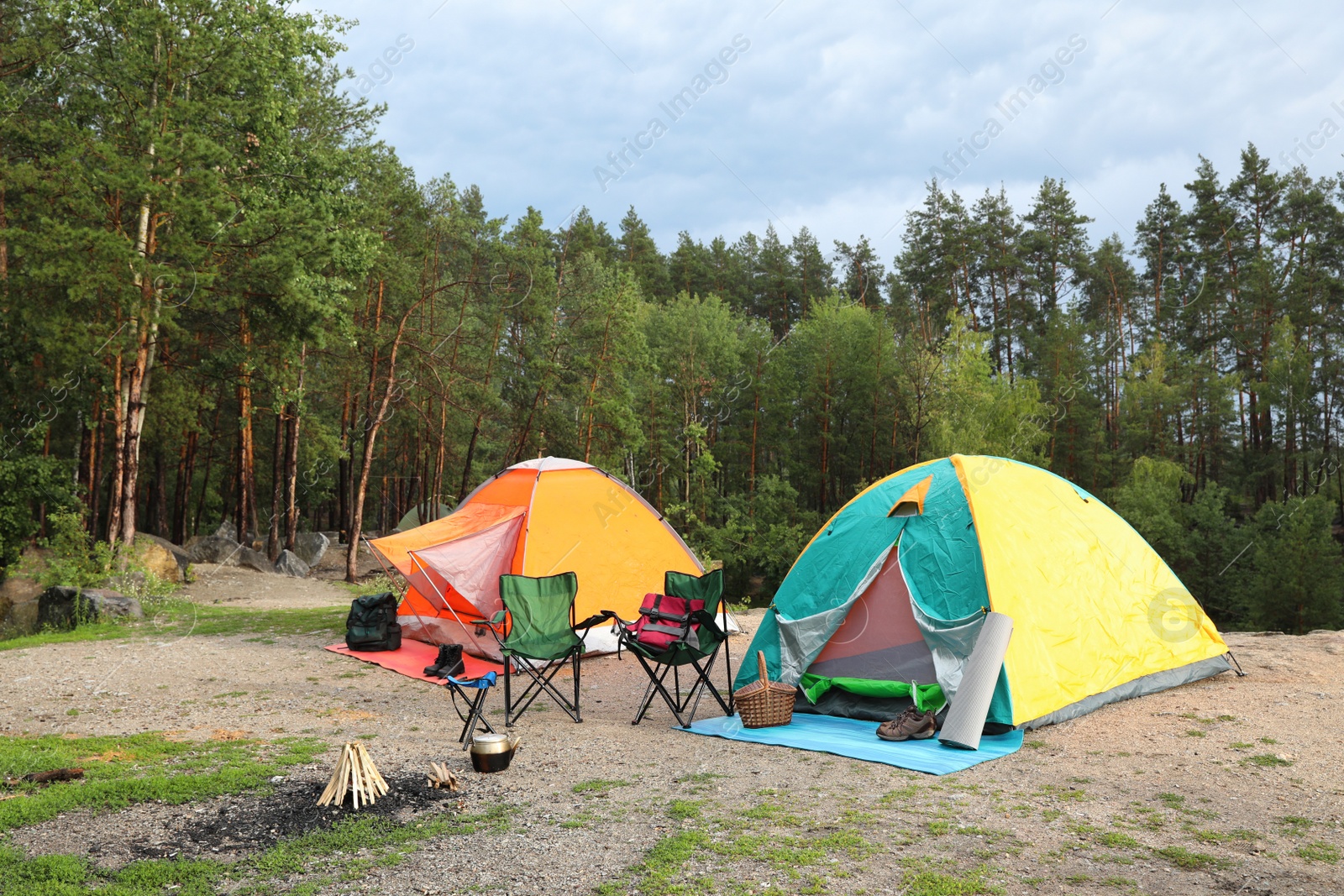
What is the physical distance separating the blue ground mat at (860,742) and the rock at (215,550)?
14.2m

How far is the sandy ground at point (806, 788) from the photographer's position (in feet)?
10.3

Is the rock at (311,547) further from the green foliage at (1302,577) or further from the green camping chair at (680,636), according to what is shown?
the green foliage at (1302,577)

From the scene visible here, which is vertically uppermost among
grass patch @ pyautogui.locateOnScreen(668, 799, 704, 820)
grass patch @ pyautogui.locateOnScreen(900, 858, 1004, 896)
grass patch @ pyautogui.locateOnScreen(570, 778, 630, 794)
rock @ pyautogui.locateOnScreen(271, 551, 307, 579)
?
rock @ pyautogui.locateOnScreen(271, 551, 307, 579)

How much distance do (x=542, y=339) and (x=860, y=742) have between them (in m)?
18.7

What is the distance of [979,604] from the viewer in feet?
18.1

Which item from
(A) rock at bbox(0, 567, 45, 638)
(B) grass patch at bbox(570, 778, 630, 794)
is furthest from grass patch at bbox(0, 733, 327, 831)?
(A) rock at bbox(0, 567, 45, 638)

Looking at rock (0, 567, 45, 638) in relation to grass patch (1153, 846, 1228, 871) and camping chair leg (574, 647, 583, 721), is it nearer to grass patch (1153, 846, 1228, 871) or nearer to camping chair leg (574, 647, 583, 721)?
camping chair leg (574, 647, 583, 721)

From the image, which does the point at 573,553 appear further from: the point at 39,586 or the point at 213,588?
the point at 213,588

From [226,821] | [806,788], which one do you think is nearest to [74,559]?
[226,821]

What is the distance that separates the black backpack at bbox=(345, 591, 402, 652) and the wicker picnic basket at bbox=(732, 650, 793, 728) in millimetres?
4047

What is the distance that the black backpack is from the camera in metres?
8.24

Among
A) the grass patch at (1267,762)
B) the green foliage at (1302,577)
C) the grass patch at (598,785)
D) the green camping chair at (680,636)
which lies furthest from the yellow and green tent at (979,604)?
the green foliage at (1302,577)

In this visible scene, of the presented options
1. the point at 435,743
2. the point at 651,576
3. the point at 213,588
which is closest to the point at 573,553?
the point at 651,576

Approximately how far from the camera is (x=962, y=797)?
4020mm
